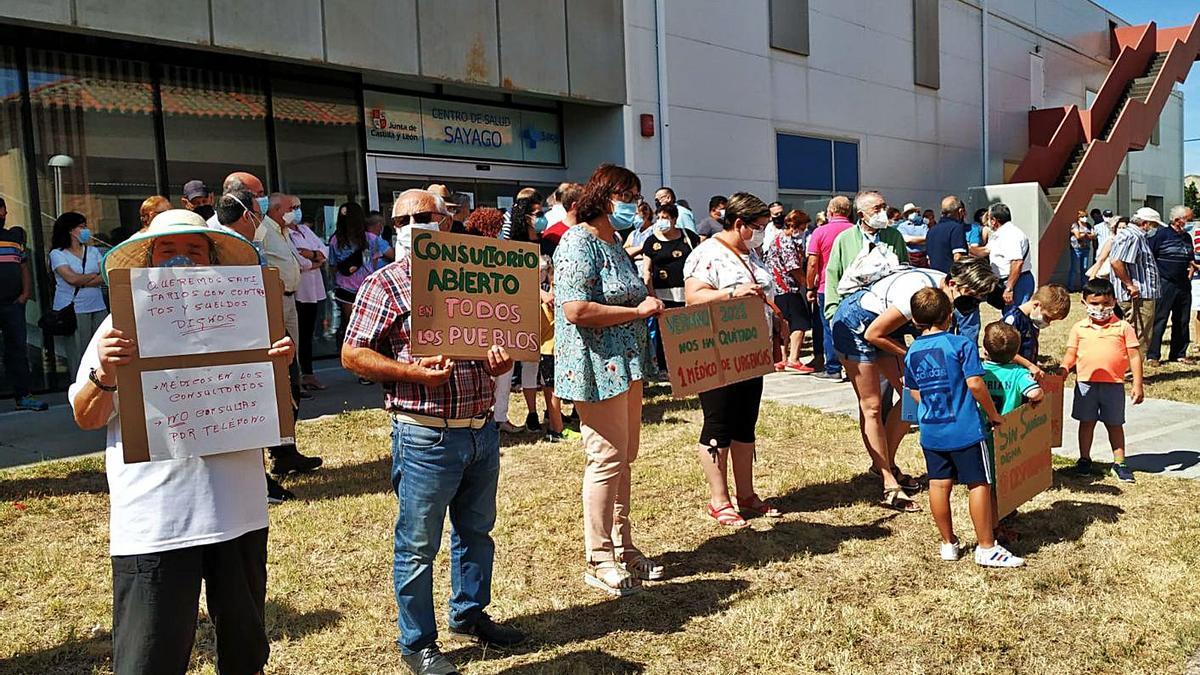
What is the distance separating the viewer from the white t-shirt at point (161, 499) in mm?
2793

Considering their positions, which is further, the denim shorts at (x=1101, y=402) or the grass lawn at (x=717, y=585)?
the denim shorts at (x=1101, y=402)

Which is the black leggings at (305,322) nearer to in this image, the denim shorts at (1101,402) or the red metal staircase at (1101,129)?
the denim shorts at (1101,402)

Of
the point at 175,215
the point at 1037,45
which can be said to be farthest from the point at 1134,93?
the point at 175,215

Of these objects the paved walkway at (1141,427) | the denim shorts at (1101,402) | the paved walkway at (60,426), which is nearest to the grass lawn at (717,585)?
the denim shorts at (1101,402)

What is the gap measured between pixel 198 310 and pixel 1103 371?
234 inches

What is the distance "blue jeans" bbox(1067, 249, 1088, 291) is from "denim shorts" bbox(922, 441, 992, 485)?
21.0m

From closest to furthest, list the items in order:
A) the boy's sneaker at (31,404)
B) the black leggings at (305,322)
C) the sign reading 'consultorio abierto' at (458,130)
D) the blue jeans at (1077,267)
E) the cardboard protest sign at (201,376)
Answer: the cardboard protest sign at (201,376)
the boy's sneaker at (31,404)
the black leggings at (305,322)
the sign reading 'consultorio abierto' at (458,130)
the blue jeans at (1077,267)

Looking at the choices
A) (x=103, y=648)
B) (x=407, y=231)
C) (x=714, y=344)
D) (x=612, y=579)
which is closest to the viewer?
(x=407, y=231)

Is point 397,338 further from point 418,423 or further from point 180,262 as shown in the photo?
point 180,262

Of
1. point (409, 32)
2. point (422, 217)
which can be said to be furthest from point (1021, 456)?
point (409, 32)

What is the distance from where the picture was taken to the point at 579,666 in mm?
3973

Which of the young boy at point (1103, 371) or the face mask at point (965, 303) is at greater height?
the face mask at point (965, 303)

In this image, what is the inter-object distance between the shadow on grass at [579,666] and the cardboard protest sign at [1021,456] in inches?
90.8

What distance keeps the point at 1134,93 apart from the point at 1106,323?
25.5 metres
